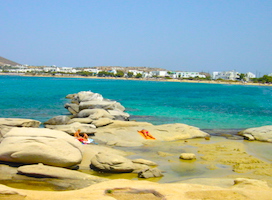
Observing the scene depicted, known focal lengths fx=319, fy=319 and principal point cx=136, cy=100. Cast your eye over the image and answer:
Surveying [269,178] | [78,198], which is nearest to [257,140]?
[269,178]

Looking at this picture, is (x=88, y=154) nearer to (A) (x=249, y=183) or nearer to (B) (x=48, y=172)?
(B) (x=48, y=172)

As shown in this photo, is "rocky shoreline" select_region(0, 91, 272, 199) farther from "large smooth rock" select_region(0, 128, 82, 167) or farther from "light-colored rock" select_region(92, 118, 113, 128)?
"light-colored rock" select_region(92, 118, 113, 128)

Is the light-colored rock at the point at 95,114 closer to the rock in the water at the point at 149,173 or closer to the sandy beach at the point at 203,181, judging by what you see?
the sandy beach at the point at 203,181

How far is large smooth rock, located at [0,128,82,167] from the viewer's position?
12.0m

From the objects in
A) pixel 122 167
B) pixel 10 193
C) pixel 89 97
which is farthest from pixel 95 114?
pixel 10 193

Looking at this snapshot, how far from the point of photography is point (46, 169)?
443 inches

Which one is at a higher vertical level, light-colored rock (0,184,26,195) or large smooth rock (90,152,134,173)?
light-colored rock (0,184,26,195)

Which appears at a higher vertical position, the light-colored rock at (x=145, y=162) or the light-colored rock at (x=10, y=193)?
the light-colored rock at (x=10, y=193)

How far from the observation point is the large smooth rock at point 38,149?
12.0m

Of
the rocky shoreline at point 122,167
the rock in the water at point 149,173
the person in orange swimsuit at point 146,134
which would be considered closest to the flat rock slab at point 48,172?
the rocky shoreline at point 122,167

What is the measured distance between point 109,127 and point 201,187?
1332cm

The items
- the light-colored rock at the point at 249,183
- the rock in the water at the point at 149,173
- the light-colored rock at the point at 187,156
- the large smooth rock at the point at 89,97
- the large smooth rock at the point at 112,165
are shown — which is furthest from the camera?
the large smooth rock at the point at 89,97

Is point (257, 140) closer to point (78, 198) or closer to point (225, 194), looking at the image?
point (225, 194)

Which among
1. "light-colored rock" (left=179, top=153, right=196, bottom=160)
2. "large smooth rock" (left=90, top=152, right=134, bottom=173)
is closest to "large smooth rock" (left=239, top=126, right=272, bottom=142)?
"light-colored rock" (left=179, top=153, right=196, bottom=160)
